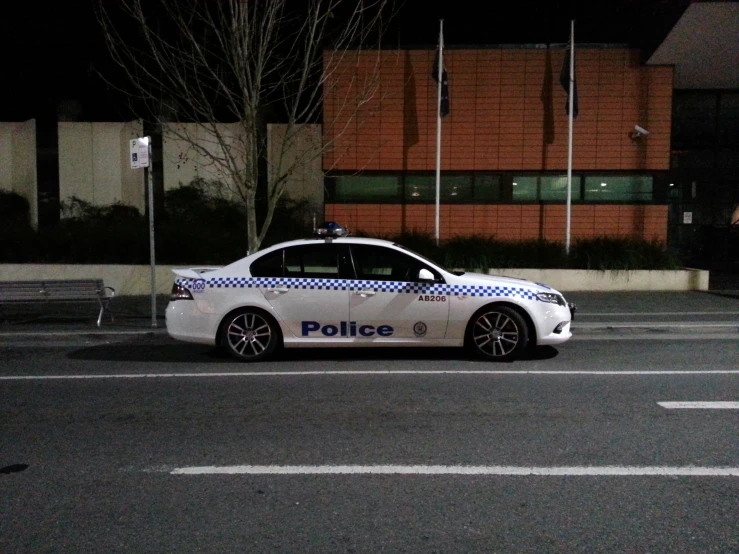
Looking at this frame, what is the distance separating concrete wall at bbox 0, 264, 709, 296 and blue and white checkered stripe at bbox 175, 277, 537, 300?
22.6ft

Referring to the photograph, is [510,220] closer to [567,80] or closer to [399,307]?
[567,80]

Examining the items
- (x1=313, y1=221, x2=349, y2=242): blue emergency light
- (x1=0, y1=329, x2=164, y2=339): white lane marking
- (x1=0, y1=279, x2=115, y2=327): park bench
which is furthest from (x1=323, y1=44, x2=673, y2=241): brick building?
(x1=313, y1=221, x2=349, y2=242): blue emergency light

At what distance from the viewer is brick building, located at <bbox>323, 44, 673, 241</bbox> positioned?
17.4 m

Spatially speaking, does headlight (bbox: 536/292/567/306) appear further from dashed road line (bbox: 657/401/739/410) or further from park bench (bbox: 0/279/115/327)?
park bench (bbox: 0/279/115/327)

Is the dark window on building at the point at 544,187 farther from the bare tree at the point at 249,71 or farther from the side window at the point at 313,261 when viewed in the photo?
the side window at the point at 313,261

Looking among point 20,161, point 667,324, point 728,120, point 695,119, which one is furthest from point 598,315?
point 20,161

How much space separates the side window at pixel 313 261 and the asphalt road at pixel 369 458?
107 centimetres

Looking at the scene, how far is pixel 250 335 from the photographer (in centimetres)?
839

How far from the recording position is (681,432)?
215 inches

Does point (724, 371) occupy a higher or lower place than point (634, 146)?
lower

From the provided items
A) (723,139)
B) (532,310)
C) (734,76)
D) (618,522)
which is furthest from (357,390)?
(723,139)

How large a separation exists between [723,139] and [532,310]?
1546cm

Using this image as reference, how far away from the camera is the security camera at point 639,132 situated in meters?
16.9

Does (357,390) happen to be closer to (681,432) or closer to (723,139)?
(681,432)
